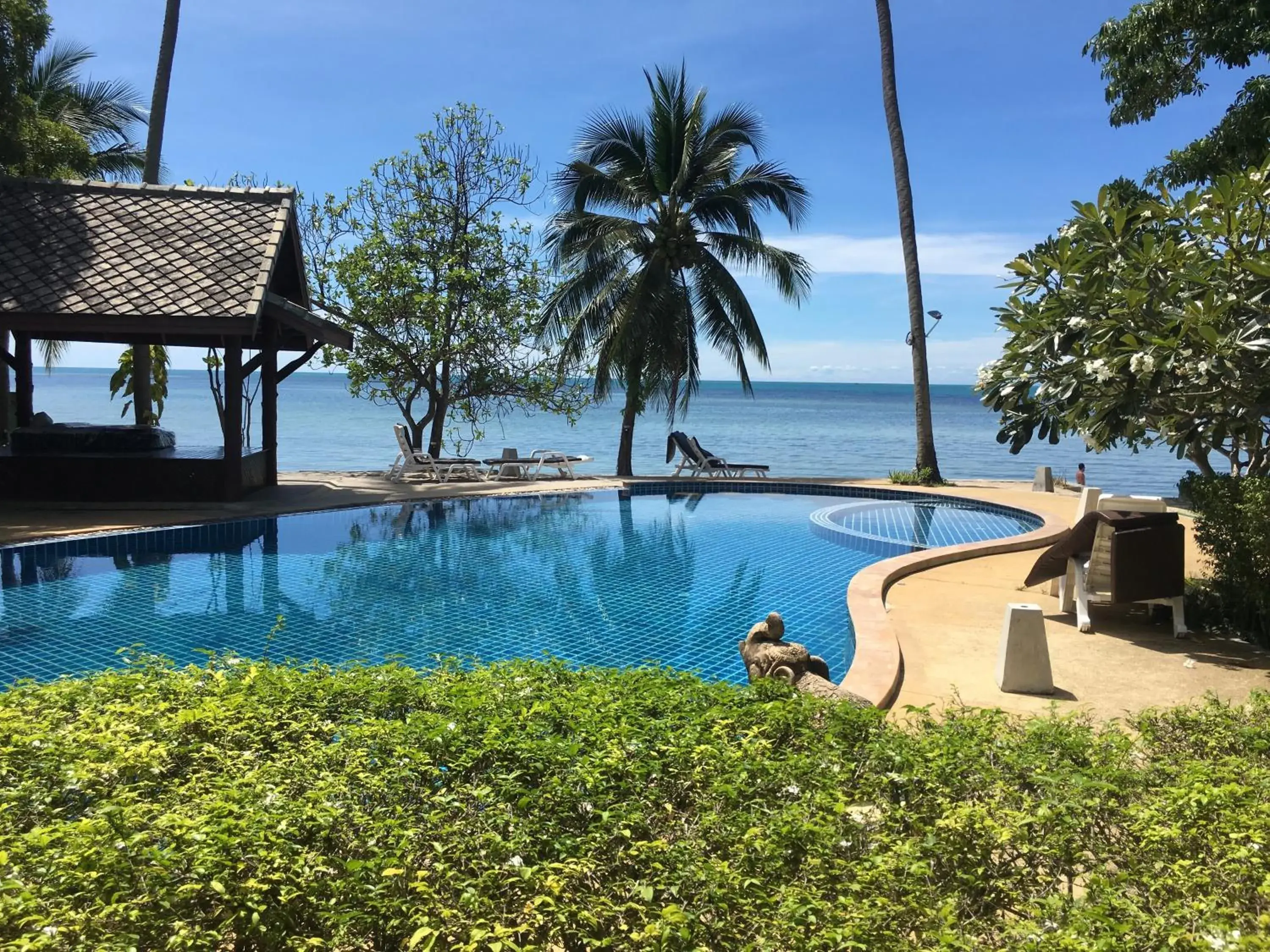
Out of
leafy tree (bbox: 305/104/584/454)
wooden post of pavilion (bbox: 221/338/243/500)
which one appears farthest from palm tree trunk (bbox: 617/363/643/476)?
wooden post of pavilion (bbox: 221/338/243/500)

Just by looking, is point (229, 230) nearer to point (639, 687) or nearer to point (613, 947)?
point (639, 687)

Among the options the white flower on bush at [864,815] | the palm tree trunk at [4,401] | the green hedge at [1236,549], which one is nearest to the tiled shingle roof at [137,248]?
the palm tree trunk at [4,401]

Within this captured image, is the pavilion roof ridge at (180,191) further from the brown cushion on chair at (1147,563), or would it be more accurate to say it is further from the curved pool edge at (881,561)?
the brown cushion on chair at (1147,563)

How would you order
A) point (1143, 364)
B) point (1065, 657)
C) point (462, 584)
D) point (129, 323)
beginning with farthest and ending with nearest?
point (129, 323)
point (462, 584)
point (1065, 657)
point (1143, 364)

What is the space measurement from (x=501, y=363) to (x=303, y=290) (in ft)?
16.1

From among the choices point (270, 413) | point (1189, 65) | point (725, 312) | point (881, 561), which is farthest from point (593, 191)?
point (881, 561)

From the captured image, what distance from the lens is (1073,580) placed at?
7703 millimetres

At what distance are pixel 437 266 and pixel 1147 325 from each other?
1520 cm

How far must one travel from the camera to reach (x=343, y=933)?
2.53m

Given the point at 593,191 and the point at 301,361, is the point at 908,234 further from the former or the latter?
the point at 301,361

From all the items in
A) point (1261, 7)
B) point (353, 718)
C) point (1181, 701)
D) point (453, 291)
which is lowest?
point (1181, 701)

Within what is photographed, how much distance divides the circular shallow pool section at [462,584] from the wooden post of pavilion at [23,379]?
17.8ft

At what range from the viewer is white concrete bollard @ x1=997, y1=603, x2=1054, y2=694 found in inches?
222

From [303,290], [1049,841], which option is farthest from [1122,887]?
[303,290]
